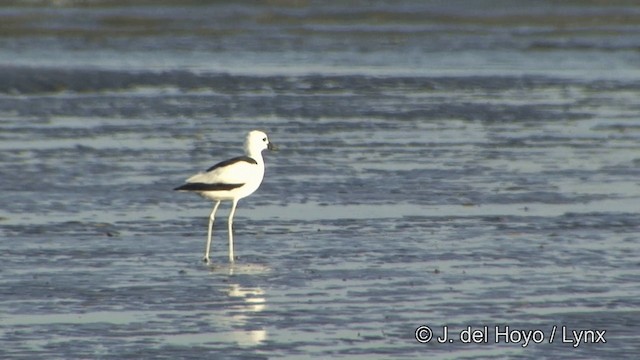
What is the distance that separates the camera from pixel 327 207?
1576 cm

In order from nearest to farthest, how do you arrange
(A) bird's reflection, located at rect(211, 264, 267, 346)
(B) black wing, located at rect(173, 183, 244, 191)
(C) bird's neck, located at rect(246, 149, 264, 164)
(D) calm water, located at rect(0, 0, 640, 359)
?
(A) bird's reflection, located at rect(211, 264, 267, 346) → (D) calm water, located at rect(0, 0, 640, 359) → (B) black wing, located at rect(173, 183, 244, 191) → (C) bird's neck, located at rect(246, 149, 264, 164)

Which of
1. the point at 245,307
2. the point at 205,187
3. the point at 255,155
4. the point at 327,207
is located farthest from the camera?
the point at 327,207

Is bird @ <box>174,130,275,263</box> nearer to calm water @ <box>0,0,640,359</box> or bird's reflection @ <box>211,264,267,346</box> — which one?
calm water @ <box>0,0,640,359</box>

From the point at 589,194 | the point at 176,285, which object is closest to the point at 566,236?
the point at 589,194

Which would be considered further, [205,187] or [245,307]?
[205,187]

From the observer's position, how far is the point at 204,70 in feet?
106

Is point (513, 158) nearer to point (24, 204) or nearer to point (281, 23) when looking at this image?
point (24, 204)

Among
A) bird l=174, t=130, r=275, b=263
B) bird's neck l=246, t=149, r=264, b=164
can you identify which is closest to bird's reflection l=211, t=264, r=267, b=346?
bird l=174, t=130, r=275, b=263

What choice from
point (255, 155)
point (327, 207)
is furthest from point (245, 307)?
point (327, 207)

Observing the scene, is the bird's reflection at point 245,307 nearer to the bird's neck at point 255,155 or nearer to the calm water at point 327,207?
the calm water at point 327,207

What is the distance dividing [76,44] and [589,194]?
2481cm

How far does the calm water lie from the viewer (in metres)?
10.5

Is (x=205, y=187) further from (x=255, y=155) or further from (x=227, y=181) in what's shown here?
(x=255, y=155)

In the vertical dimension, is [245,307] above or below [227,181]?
below
